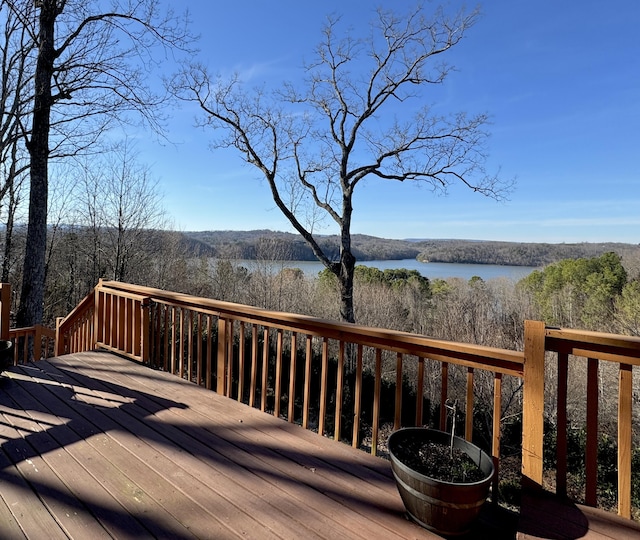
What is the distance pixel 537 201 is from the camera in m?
15.9

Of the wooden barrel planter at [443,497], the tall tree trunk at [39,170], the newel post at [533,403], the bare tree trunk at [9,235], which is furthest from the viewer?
the bare tree trunk at [9,235]

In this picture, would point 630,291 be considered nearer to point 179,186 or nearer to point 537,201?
point 537,201

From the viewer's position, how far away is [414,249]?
23.7m

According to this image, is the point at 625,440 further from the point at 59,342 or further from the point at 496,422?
the point at 59,342

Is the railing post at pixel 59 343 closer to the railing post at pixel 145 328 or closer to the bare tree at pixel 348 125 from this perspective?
the railing post at pixel 145 328

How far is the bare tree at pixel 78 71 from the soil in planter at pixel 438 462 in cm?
683

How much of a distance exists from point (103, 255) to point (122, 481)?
12.7 meters

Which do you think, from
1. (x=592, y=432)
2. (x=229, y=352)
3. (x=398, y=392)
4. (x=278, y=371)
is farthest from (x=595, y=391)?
(x=229, y=352)

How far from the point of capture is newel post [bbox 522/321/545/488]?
168 centimetres

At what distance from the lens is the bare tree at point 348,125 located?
1048 cm

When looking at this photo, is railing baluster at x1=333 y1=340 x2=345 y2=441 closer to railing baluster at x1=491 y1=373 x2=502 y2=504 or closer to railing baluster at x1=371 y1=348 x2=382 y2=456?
railing baluster at x1=371 y1=348 x2=382 y2=456

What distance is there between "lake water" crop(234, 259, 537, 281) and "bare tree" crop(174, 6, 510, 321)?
4.15m

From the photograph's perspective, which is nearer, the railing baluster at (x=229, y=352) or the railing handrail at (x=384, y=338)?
the railing handrail at (x=384, y=338)

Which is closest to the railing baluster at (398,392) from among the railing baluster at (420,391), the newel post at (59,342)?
the railing baluster at (420,391)
